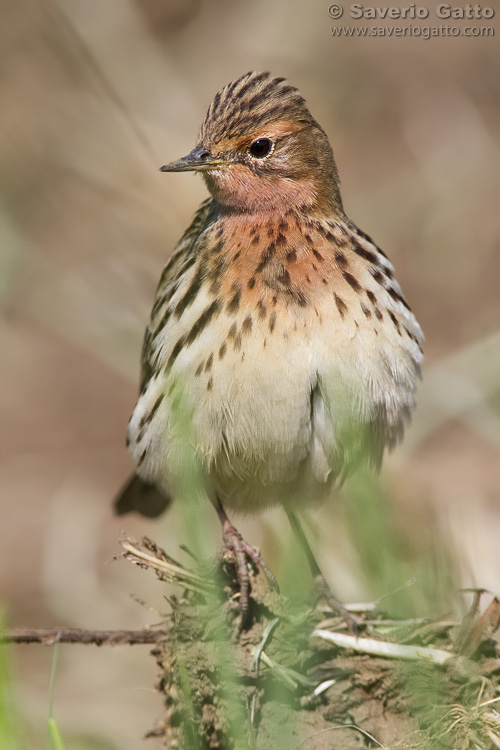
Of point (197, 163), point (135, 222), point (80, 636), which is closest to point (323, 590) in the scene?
point (80, 636)

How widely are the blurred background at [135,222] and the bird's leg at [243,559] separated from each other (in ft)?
6.35

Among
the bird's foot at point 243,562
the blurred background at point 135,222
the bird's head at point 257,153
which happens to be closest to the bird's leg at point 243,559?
the bird's foot at point 243,562

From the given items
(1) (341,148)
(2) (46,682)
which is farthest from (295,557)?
(1) (341,148)

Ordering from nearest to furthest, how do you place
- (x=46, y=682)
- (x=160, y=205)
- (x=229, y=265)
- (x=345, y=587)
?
(x=229, y=265) < (x=345, y=587) < (x=46, y=682) < (x=160, y=205)

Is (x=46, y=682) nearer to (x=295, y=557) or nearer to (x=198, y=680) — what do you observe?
(x=198, y=680)

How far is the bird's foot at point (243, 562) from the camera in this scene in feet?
13.7

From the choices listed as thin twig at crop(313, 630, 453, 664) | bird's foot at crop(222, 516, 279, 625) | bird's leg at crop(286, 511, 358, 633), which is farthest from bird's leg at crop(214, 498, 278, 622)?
thin twig at crop(313, 630, 453, 664)

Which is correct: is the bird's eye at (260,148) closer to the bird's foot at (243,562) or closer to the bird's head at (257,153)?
the bird's head at (257,153)

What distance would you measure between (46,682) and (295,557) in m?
3.99

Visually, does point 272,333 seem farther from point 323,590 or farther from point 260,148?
point 323,590

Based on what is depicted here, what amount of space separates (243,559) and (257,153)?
1862 mm

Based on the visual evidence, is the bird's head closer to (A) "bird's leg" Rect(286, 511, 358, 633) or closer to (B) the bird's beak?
(B) the bird's beak

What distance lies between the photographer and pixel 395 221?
945cm

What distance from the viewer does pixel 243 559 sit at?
4.43 meters
